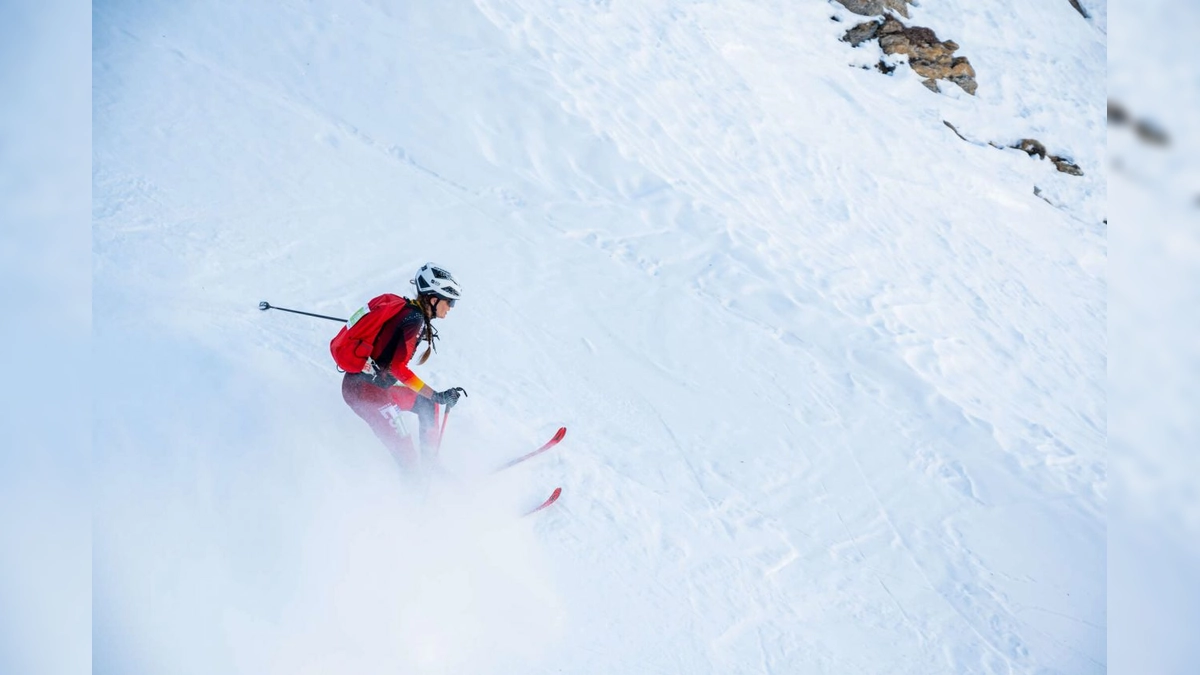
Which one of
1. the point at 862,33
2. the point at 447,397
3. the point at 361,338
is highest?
the point at 862,33

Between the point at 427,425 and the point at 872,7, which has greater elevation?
the point at 872,7

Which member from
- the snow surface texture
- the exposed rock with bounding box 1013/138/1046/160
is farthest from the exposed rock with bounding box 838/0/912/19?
the snow surface texture

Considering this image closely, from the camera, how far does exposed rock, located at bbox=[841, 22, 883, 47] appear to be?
12.5 meters

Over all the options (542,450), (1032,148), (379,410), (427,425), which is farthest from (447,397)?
(1032,148)

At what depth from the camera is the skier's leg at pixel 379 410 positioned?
5227mm

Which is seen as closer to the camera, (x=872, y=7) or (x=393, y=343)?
(x=393, y=343)

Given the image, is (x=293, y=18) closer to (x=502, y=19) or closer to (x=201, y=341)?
(x=502, y=19)

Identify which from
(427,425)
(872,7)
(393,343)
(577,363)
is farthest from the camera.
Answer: (872,7)

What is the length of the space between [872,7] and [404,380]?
10.9 m

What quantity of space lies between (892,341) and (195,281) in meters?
6.01

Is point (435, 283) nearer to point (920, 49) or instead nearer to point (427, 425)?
point (427, 425)

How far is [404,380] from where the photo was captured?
200 inches

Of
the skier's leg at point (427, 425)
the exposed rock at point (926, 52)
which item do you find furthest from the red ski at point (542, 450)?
the exposed rock at point (926, 52)

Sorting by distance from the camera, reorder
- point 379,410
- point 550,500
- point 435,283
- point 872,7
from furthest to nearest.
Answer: point 872,7 < point 550,500 < point 379,410 < point 435,283
